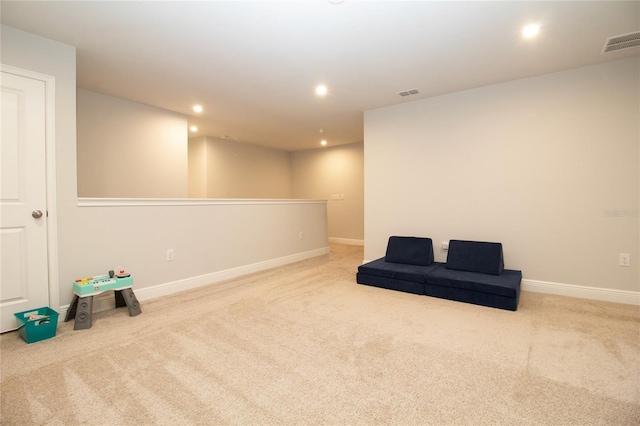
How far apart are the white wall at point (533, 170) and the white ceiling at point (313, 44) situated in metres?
0.28

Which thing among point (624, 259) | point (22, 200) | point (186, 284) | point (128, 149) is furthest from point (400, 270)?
point (128, 149)

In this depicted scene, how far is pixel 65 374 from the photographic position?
6.01 feet

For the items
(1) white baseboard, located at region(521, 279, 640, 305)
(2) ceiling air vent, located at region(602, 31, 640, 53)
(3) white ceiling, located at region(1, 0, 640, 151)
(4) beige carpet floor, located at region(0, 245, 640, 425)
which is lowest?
(4) beige carpet floor, located at region(0, 245, 640, 425)

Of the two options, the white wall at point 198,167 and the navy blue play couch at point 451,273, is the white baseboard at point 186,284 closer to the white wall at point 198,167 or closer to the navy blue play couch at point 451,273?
the navy blue play couch at point 451,273

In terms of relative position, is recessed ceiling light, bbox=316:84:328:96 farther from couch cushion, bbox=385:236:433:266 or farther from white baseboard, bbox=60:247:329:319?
white baseboard, bbox=60:247:329:319

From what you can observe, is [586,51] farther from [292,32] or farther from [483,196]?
[292,32]

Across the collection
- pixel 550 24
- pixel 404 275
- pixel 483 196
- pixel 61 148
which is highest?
pixel 550 24

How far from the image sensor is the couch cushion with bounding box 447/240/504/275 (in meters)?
3.37

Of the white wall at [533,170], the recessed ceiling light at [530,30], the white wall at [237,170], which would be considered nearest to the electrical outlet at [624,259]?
the white wall at [533,170]

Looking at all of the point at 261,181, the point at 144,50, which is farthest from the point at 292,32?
the point at 261,181

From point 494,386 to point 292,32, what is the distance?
2.89 meters

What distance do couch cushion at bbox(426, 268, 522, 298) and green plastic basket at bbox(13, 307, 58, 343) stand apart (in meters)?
3.42

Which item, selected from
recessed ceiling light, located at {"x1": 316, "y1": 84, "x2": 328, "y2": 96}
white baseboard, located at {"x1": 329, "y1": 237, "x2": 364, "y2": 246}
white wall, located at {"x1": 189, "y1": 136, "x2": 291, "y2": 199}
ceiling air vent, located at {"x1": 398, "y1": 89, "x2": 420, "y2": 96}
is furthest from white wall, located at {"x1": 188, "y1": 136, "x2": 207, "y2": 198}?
ceiling air vent, located at {"x1": 398, "y1": 89, "x2": 420, "y2": 96}

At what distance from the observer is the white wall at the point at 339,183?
7.19 meters
